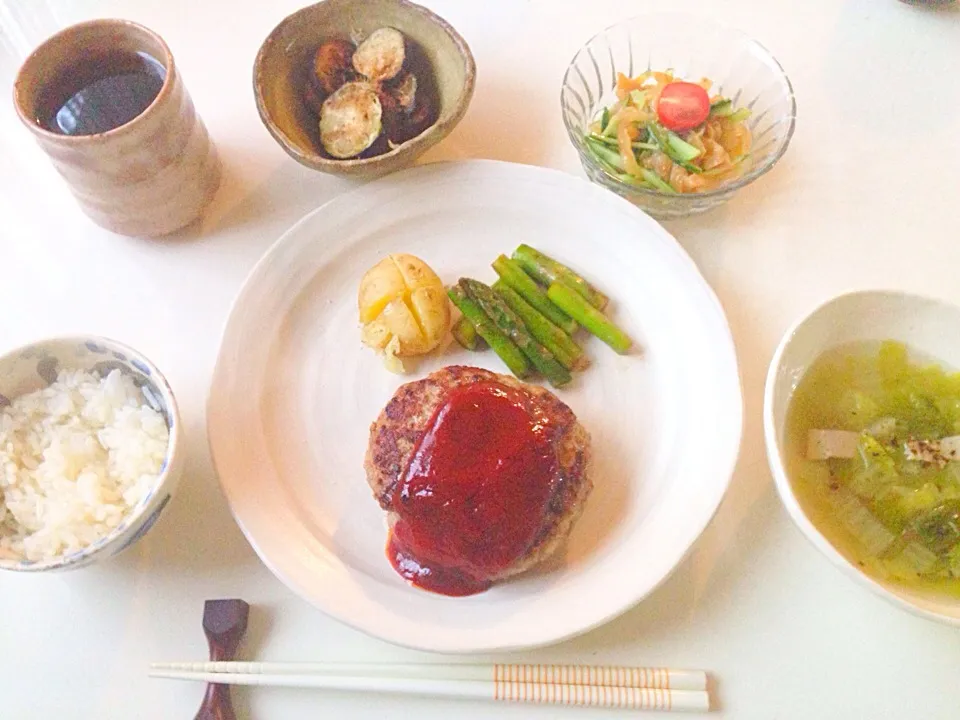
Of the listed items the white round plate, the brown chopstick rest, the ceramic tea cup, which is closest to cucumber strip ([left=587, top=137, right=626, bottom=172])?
the white round plate

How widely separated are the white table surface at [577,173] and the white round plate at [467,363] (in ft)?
0.58

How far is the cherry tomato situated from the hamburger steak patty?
1.22 metres

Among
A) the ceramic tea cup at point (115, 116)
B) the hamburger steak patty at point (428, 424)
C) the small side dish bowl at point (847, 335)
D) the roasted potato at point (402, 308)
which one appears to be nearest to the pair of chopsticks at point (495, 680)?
the hamburger steak patty at point (428, 424)

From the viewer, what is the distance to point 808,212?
9.45ft

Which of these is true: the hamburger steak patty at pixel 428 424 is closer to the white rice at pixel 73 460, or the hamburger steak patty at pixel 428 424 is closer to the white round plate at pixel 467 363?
the white round plate at pixel 467 363

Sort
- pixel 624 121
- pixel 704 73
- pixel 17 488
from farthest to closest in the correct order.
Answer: pixel 704 73 < pixel 624 121 < pixel 17 488

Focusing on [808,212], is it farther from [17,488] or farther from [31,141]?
[31,141]

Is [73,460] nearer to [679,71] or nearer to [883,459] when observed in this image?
[883,459]

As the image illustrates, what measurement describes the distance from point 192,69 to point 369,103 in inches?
43.7

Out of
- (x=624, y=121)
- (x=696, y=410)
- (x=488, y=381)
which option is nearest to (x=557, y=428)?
(x=488, y=381)

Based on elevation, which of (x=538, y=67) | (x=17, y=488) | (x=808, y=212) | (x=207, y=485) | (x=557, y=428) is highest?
(x=538, y=67)

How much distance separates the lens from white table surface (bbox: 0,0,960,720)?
7.00ft

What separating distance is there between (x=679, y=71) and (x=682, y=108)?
0.46m

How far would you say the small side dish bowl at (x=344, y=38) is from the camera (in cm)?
261
